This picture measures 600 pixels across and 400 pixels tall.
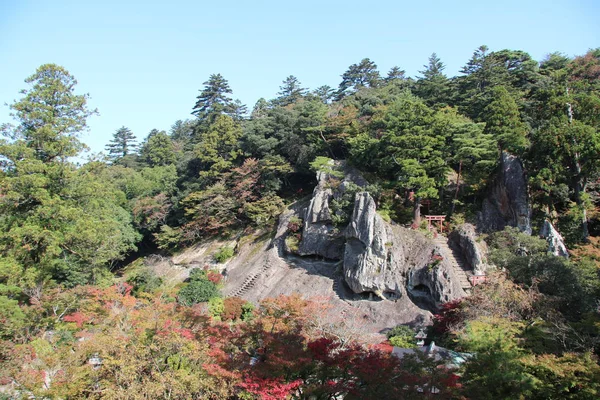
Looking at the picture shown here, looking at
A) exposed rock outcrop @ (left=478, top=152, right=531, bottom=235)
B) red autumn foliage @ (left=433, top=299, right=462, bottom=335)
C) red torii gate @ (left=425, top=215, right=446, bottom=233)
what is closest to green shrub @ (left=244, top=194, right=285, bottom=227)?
red torii gate @ (left=425, top=215, right=446, bottom=233)

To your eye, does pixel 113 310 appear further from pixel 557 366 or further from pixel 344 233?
pixel 557 366

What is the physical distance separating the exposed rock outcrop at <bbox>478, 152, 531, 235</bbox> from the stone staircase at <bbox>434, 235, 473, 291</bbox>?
2.34 m

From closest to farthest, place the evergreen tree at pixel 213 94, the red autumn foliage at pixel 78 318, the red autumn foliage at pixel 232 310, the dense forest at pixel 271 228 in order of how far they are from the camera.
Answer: the dense forest at pixel 271 228 < the red autumn foliage at pixel 78 318 < the red autumn foliage at pixel 232 310 < the evergreen tree at pixel 213 94

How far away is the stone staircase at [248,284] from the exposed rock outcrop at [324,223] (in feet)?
8.40

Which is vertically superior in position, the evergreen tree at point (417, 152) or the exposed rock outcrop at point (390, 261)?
the evergreen tree at point (417, 152)

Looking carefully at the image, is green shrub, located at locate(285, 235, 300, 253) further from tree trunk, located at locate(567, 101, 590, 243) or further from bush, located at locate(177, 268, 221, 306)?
tree trunk, located at locate(567, 101, 590, 243)

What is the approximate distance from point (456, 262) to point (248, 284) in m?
12.2

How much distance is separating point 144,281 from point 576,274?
80.4ft

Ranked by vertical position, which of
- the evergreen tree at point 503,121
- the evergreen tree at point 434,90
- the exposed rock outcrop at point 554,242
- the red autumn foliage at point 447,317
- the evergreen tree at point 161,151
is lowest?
the red autumn foliage at point 447,317

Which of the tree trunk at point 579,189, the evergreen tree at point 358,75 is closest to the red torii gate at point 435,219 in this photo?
the tree trunk at point 579,189

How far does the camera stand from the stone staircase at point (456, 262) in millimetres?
17688

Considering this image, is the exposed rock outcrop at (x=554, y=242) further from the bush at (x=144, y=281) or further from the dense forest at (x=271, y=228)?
the bush at (x=144, y=281)

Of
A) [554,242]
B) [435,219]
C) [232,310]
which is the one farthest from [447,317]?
[232,310]

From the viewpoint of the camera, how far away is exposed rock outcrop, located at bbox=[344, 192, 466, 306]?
17750mm
